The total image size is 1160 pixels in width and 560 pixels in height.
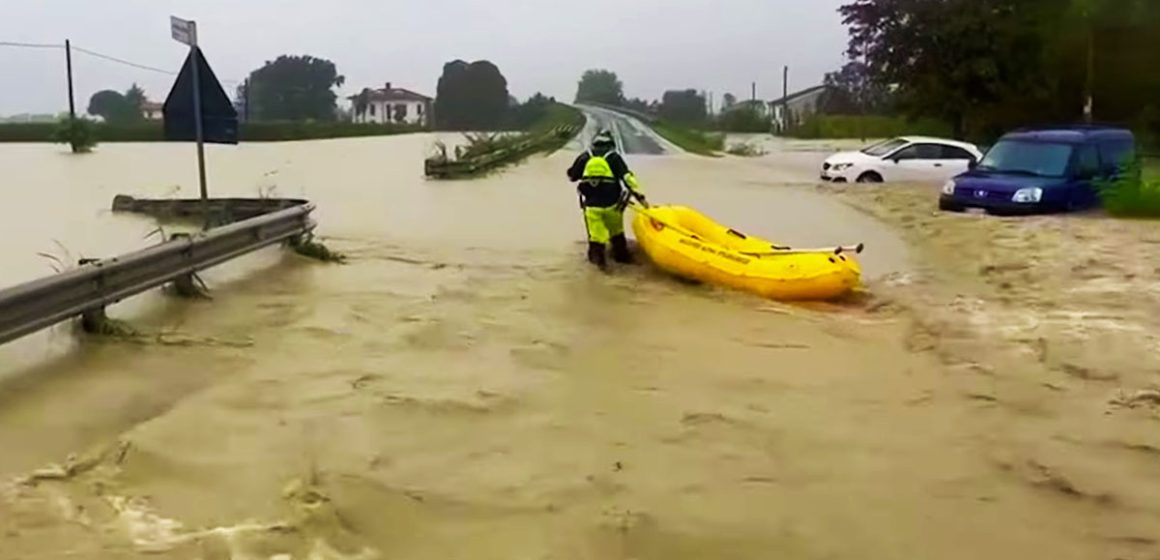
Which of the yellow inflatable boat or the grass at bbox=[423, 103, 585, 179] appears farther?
the grass at bbox=[423, 103, 585, 179]

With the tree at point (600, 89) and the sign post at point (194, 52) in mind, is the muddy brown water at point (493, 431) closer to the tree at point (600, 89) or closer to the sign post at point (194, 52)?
the sign post at point (194, 52)

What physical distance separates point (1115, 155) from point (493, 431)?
15.2 m

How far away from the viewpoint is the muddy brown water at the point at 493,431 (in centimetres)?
517

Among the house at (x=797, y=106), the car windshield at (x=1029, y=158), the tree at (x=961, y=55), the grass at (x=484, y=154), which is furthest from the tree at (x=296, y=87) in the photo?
the car windshield at (x=1029, y=158)

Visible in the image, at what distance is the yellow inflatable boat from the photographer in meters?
10.8

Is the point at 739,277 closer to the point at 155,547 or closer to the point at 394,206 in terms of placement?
the point at 155,547

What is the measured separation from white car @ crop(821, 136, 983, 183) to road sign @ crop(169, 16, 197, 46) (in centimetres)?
1798

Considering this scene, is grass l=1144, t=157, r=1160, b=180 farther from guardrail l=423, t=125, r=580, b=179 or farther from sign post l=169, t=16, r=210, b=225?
sign post l=169, t=16, r=210, b=225

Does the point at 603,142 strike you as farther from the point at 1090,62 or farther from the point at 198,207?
the point at 1090,62

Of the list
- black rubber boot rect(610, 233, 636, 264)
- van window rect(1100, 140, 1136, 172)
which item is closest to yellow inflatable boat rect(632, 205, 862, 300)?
black rubber boot rect(610, 233, 636, 264)

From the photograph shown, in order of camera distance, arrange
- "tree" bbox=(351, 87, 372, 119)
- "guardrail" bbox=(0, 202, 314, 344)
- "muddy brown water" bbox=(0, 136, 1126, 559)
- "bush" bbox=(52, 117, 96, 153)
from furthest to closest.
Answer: "tree" bbox=(351, 87, 372, 119), "bush" bbox=(52, 117, 96, 153), "guardrail" bbox=(0, 202, 314, 344), "muddy brown water" bbox=(0, 136, 1126, 559)

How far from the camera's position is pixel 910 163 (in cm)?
2686

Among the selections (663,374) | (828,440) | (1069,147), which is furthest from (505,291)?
(1069,147)

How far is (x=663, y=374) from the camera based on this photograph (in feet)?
26.6
